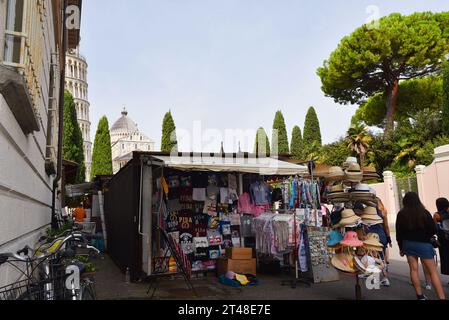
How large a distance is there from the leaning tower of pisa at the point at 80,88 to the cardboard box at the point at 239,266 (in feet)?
279

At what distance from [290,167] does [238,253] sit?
220 cm

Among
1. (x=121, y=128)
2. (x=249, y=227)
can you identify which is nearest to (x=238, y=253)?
(x=249, y=227)

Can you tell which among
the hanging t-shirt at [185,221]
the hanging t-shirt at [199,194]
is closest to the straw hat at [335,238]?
the hanging t-shirt at [199,194]

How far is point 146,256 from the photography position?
795 cm

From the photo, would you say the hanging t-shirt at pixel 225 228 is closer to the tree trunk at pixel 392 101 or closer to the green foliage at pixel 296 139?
the tree trunk at pixel 392 101

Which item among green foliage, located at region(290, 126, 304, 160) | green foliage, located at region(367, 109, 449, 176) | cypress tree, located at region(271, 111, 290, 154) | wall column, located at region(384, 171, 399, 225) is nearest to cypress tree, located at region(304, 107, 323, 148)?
green foliage, located at region(290, 126, 304, 160)

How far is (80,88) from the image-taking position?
91.7 metres

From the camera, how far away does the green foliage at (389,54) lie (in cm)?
3044

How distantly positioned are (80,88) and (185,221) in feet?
301

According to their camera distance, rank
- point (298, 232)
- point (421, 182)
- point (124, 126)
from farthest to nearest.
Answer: point (124, 126) < point (421, 182) < point (298, 232)

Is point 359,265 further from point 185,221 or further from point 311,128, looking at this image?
point 311,128

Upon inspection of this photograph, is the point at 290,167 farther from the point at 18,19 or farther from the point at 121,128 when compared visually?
the point at 121,128

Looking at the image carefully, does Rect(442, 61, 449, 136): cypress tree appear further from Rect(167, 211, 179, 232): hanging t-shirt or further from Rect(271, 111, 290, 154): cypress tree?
Rect(271, 111, 290, 154): cypress tree

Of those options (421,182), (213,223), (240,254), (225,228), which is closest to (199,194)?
(213,223)
